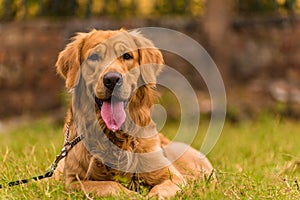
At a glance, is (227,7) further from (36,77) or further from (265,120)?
(36,77)

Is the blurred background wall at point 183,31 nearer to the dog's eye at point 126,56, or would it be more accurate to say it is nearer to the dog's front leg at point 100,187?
the dog's eye at point 126,56

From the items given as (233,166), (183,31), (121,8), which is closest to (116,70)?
(233,166)

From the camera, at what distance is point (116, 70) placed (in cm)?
437

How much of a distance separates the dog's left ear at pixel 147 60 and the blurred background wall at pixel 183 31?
4596 millimetres

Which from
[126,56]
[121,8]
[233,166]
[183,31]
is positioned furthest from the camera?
[121,8]

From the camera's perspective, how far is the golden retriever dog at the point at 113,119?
14.1ft

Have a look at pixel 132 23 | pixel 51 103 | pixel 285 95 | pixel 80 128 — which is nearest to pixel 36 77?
pixel 51 103

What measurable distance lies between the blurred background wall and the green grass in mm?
1534

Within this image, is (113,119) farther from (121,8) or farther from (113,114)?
(121,8)

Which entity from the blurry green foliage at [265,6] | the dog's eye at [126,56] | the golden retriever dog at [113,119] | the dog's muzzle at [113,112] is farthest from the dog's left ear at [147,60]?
the blurry green foliage at [265,6]

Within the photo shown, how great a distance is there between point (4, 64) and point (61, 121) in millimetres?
1415

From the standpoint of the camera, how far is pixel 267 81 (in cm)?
977

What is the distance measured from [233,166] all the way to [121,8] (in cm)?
520

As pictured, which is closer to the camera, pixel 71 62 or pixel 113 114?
pixel 113 114
